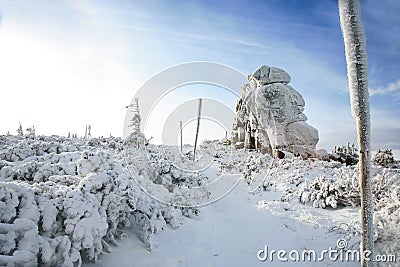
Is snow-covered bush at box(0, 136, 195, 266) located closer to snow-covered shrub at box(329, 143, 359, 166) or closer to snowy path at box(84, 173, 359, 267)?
snowy path at box(84, 173, 359, 267)

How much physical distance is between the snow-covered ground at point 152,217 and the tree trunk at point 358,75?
296cm

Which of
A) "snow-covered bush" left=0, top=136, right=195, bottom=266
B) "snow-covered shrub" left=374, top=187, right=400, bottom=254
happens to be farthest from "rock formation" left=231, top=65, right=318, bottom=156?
"snow-covered bush" left=0, top=136, right=195, bottom=266

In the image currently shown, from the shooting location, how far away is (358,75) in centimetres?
341

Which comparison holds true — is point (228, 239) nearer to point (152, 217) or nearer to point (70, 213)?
point (152, 217)

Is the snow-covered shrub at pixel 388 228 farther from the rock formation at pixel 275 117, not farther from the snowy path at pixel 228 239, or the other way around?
the rock formation at pixel 275 117

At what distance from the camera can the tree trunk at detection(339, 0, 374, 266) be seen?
3.39m

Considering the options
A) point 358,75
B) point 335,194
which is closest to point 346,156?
point 335,194

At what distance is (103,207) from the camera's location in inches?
171

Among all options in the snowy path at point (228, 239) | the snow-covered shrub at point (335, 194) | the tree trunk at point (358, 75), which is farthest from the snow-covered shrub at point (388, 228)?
the tree trunk at point (358, 75)

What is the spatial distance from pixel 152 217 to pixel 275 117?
2245cm

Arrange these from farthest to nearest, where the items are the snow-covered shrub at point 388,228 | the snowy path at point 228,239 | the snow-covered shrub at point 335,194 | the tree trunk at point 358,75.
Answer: the snow-covered shrub at point 335,194, the snow-covered shrub at point 388,228, the snowy path at point 228,239, the tree trunk at point 358,75

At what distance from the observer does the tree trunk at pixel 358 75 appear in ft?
11.1

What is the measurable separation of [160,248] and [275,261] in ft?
8.34

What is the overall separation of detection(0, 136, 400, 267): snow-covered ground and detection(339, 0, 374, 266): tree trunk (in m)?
2.96
